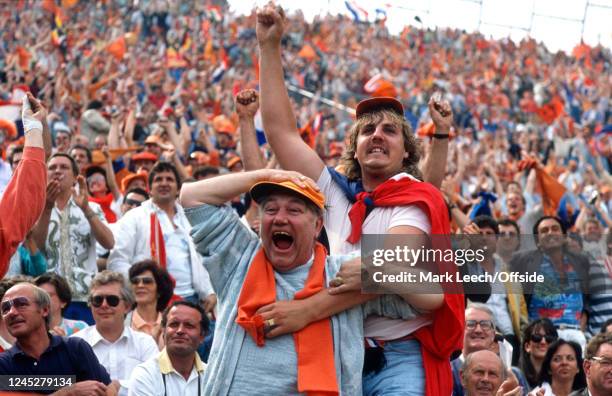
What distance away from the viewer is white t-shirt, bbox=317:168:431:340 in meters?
5.02

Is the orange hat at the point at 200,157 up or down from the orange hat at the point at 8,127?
down

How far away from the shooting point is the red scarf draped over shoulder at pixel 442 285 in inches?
196

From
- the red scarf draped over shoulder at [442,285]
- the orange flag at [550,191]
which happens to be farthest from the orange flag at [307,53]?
the red scarf draped over shoulder at [442,285]

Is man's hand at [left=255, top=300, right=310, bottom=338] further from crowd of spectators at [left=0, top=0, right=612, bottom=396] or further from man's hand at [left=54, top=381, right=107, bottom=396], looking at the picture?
man's hand at [left=54, top=381, right=107, bottom=396]

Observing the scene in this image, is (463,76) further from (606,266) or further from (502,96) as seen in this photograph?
(606,266)

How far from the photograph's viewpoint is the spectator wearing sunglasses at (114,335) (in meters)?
7.92

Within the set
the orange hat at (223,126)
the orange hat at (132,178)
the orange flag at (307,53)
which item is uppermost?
the orange flag at (307,53)

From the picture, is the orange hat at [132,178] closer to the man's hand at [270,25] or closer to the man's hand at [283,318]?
the man's hand at [270,25]

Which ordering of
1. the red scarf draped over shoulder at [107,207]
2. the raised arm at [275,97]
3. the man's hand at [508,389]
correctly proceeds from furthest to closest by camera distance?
the red scarf draped over shoulder at [107,207] < the man's hand at [508,389] < the raised arm at [275,97]

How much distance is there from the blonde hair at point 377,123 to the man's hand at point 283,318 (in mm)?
845

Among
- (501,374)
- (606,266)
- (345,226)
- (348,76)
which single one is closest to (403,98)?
(348,76)

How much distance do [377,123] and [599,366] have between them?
9.21 ft

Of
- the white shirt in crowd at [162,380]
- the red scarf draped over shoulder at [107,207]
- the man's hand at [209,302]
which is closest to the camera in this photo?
the white shirt in crowd at [162,380]

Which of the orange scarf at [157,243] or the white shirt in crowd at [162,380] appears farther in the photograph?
the orange scarf at [157,243]
